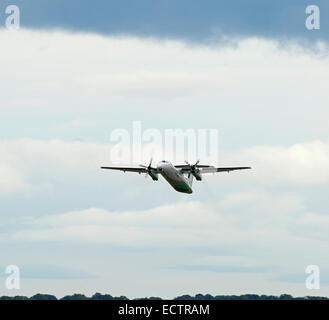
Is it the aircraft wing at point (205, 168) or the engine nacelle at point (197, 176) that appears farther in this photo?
the engine nacelle at point (197, 176)

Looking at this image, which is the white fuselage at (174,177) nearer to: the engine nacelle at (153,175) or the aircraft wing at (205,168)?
the aircraft wing at (205,168)

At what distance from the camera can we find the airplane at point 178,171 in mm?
140250

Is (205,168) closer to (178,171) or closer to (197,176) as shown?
(197,176)

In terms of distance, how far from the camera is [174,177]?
143 m

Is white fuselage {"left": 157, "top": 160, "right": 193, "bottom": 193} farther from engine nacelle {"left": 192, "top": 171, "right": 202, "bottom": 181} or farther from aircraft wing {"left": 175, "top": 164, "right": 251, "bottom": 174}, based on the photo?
aircraft wing {"left": 175, "top": 164, "right": 251, "bottom": 174}

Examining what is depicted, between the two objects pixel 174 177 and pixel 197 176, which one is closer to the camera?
pixel 174 177

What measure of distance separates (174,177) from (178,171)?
93.4 inches

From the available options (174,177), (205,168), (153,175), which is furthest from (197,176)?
(174,177)
